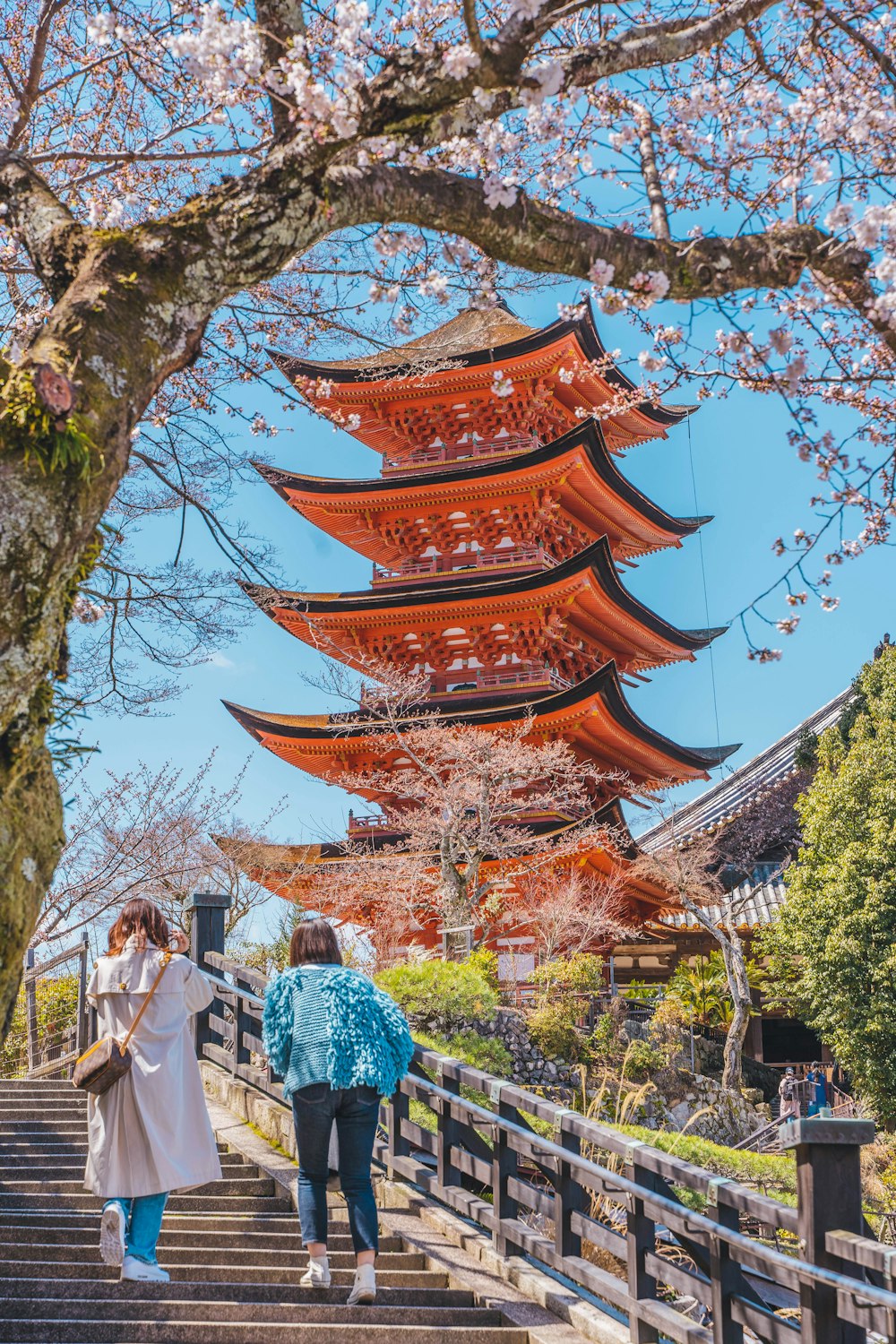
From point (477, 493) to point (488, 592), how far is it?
2.42 meters

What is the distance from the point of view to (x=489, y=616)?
2336 cm

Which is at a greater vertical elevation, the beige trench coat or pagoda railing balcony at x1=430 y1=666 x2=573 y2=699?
pagoda railing balcony at x1=430 y1=666 x2=573 y2=699

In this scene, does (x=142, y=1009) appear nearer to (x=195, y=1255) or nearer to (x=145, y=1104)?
(x=145, y=1104)

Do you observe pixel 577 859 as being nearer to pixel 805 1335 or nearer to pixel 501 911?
pixel 501 911

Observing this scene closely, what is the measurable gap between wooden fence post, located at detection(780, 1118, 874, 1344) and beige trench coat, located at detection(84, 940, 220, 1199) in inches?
91.3

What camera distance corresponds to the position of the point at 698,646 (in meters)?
27.4

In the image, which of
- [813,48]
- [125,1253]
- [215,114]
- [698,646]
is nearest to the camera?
[125,1253]

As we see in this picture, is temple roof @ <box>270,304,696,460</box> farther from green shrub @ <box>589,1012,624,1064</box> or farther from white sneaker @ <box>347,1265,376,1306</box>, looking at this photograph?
white sneaker @ <box>347,1265,376,1306</box>

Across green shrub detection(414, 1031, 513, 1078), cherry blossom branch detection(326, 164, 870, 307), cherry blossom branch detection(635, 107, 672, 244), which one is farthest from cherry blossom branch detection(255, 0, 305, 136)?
green shrub detection(414, 1031, 513, 1078)

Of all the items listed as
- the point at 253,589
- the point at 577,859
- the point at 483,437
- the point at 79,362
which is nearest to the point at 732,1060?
the point at 577,859

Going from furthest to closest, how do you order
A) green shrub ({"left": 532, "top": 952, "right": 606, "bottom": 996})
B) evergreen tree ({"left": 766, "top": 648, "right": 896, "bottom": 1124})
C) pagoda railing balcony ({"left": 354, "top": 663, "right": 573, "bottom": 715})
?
pagoda railing balcony ({"left": 354, "top": 663, "right": 573, "bottom": 715}) < evergreen tree ({"left": 766, "top": 648, "right": 896, "bottom": 1124}) < green shrub ({"left": 532, "top": 952, "right": 606, "bottom": 996})

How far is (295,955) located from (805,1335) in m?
2.33

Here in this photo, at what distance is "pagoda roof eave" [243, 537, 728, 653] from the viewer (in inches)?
851

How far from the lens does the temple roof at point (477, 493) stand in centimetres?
2305
